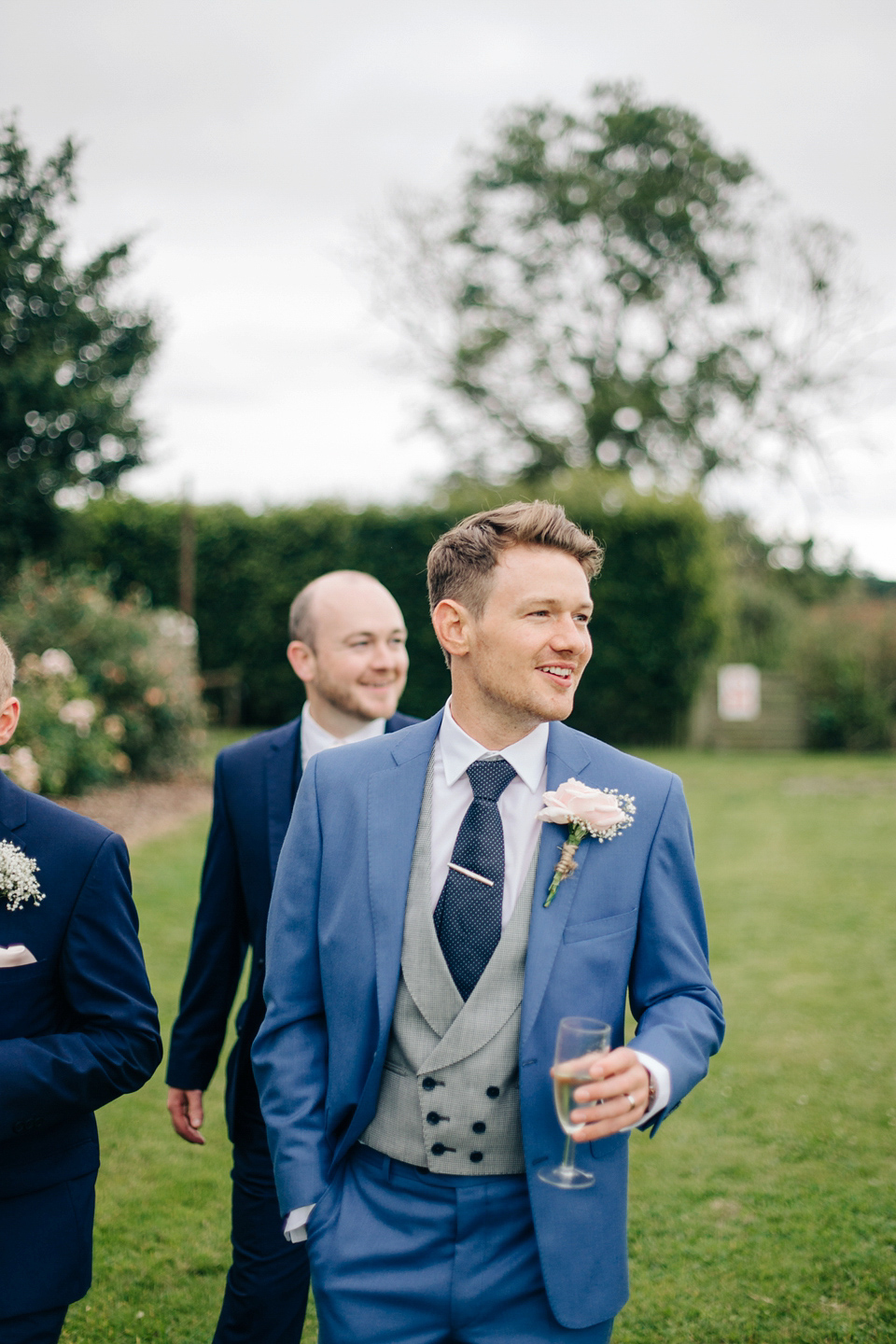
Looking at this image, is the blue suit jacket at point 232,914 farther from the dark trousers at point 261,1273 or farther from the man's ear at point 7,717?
the man's ear at point 7,717

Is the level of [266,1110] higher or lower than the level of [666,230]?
lower

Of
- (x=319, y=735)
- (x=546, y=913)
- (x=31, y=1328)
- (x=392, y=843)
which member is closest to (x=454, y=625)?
(x=392, y=843)

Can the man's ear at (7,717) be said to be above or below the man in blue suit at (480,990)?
above

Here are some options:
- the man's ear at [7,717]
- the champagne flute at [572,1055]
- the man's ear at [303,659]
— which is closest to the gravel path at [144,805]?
the man's ear at [303,659]

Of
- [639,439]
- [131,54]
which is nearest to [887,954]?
[131,54]

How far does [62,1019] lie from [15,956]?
238mm

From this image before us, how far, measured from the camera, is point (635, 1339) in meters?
3.38

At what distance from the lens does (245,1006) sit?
A: 2.93 meters

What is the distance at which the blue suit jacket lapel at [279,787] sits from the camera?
2.96m

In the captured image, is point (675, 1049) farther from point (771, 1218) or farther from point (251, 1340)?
point (771, 1218)

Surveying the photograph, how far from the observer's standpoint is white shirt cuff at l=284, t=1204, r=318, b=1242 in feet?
6.42

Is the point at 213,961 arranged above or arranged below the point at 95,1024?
below

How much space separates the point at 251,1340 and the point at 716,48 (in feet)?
73.4

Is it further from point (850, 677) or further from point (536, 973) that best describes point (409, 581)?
point (536, 973)
